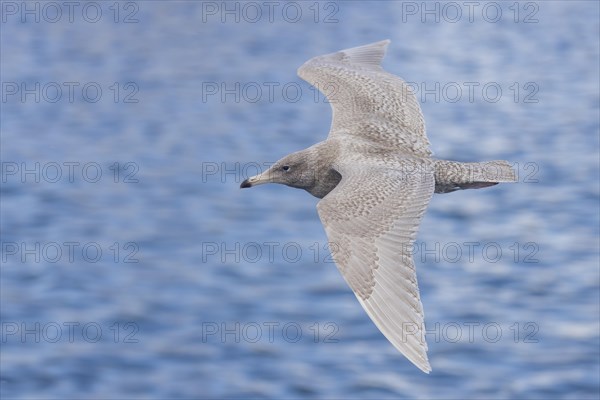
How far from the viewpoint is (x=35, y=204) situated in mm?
36906

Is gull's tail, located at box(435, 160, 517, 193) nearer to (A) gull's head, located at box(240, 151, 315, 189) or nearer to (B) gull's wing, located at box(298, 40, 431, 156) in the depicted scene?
(B) gull's wing, located at box(298, 40, 431, 156)

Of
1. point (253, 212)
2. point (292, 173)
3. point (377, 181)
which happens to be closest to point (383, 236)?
point (377, 181)

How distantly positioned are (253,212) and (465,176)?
2368cm

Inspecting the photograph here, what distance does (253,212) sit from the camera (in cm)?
3628

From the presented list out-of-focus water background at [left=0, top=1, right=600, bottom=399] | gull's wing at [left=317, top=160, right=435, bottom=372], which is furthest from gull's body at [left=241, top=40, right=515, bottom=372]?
out-of-focus water background at [left=0, top=1, right=600, bottom=399]

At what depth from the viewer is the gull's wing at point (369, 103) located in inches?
536

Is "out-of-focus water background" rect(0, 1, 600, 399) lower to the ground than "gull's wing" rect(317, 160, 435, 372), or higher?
lower

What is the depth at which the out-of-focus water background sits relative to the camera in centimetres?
3183

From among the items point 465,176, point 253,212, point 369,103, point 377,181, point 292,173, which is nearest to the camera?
point 377,181

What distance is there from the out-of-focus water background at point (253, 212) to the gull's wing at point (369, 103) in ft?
51.6

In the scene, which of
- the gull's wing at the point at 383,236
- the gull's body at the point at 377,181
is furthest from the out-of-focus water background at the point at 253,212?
the gull's wing at the point at 383,236

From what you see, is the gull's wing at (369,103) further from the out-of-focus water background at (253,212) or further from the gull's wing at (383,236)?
the out-of-focus water background at (253,212)

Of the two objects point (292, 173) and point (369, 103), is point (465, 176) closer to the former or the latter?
point (292, 173)

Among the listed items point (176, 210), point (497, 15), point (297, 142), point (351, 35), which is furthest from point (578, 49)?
point (176, 210)
